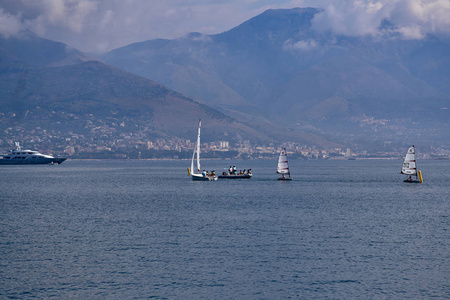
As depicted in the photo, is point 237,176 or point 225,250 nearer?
point 225,250

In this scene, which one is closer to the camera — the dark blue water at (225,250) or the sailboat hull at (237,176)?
the dark blue water at (225,250)

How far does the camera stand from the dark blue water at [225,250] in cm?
5184

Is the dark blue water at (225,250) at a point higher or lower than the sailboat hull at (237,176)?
lower

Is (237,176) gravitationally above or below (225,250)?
above

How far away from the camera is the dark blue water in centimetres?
5184

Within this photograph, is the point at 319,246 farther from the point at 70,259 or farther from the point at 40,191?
the point at 40,191

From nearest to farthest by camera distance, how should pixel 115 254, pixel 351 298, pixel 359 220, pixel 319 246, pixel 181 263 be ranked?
pixel 351 298 < pixel 181 263 < pixel 115 254 < pixel 319 246 < pixel 359 220

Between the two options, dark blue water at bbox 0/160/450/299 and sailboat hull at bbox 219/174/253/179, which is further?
sailboat hull at bbox 219/174/253/179

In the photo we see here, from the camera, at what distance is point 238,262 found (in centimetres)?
6069

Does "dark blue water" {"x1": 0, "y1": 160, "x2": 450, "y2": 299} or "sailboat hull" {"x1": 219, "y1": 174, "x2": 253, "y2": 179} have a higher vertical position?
"sailboat hull" {"x1": 219, "y1": 174, "x2": 253, "y2": 179}

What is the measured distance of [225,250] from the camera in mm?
66375

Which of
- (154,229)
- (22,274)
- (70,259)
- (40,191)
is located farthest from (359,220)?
(40,191)

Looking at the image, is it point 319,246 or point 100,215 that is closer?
point 319,246

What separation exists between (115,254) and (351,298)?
25.9m
